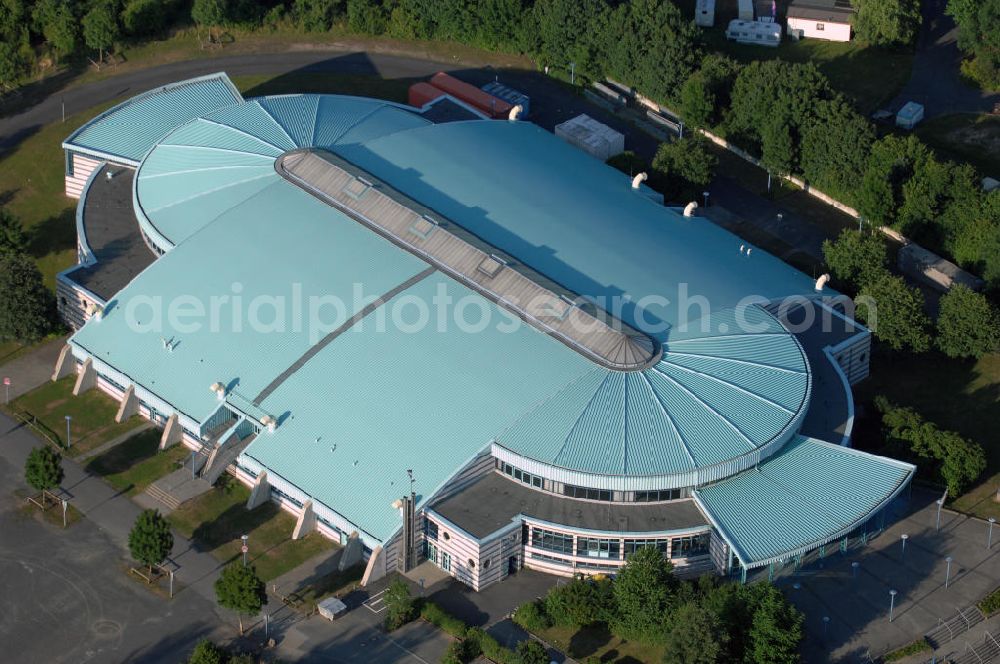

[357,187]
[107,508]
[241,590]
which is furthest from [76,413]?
[241,590]

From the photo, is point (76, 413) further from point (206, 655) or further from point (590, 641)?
point (590, 641)

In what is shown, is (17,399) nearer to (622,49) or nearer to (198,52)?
(198,52)

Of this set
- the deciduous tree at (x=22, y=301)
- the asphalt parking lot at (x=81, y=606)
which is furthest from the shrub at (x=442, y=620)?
the deciduous tree at (x=22, y=301)

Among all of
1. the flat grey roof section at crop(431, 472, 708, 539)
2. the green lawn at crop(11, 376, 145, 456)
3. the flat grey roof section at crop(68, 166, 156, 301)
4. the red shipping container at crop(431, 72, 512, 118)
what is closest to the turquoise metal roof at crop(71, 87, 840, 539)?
the flat grey roof section at crop(431, 472, 708, 539)

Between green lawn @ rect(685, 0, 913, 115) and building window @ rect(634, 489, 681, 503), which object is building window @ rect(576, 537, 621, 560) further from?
green lawn @ rect(685, 0, 913, 115)

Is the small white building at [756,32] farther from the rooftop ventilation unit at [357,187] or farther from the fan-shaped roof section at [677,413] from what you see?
the fan-shaped roof section at [677,413]

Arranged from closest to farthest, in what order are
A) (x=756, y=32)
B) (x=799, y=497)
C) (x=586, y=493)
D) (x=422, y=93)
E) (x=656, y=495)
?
(x=656, y=495)
(x=799, y=497)
(x=586, y=493)
(x=422, y=93)
(x=756, y=32)
